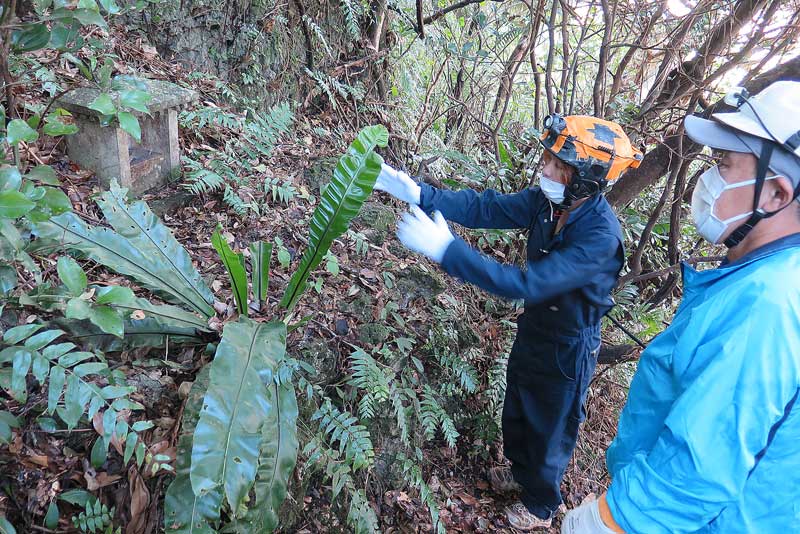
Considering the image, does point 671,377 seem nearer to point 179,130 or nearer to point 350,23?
point 179,130

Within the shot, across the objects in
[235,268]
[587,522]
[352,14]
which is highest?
[352,14]

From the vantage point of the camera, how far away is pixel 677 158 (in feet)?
12.5

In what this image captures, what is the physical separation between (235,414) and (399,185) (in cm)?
165

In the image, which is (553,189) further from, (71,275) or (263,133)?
(263,133)

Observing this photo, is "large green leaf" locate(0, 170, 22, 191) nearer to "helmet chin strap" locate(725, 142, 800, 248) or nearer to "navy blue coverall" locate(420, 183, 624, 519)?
"navy blue coverall" locate(420, 183, 624, 519)

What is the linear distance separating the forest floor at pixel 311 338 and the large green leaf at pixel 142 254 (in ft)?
0.99

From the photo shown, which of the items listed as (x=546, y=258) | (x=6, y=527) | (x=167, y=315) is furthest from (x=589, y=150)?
(x=6, y=527)

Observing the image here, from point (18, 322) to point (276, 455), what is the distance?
1305 mm

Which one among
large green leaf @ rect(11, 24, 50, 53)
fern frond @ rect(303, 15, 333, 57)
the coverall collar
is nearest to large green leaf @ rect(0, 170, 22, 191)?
large green leaf @ rect(11, 24, 50, 53)

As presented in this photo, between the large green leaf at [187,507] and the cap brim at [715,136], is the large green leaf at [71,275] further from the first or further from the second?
the cap brim at [715,136]

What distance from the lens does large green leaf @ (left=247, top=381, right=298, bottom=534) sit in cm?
197

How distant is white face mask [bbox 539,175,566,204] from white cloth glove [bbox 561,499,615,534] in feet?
5.06

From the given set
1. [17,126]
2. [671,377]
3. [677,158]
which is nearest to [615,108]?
[677,158]

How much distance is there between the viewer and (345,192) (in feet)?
8.09
